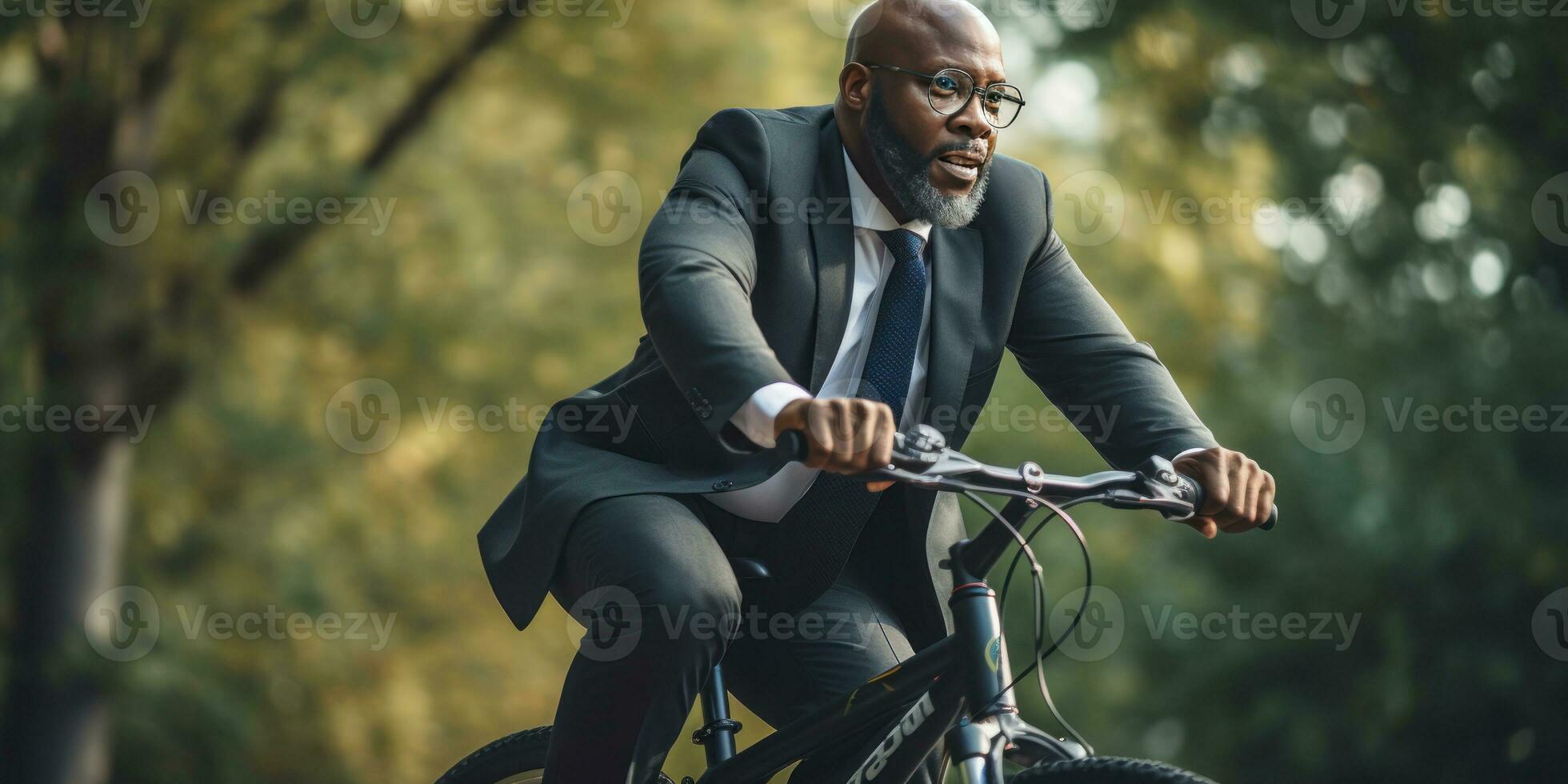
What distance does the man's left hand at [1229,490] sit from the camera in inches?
115

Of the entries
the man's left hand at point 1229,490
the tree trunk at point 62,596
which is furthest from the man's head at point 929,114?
the tree trunk at point 62,596

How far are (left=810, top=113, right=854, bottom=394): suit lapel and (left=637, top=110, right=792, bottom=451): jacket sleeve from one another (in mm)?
127

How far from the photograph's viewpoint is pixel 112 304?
953cm

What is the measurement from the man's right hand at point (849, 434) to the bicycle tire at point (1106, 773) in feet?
1.80

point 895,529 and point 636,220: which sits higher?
point 636,220

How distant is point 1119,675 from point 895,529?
25.8 ft

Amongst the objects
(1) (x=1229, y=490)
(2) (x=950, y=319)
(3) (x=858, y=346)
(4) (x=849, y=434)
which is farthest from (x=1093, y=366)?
(4) (x=849, y=434)

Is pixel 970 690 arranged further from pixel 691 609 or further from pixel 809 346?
pixel 809 346

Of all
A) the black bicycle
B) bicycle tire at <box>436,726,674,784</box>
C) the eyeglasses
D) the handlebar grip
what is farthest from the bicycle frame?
the eyeglasses

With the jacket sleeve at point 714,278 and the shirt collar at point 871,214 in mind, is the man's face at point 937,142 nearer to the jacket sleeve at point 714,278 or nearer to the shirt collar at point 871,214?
the shirt collar at point 871,214

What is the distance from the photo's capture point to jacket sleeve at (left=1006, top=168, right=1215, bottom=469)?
3.27 meters

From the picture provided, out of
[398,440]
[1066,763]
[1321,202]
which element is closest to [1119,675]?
[1321,202]

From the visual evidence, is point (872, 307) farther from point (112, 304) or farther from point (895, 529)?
point (112, 304)

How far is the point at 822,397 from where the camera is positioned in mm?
3180
